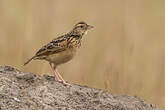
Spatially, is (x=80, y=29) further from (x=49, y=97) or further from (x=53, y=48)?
(x=49, y=97)

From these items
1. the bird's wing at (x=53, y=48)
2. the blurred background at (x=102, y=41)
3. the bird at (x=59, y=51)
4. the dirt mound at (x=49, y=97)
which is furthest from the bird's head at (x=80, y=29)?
the dirt mound at (x=49, y=97)

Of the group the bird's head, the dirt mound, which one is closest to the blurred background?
the bird's head

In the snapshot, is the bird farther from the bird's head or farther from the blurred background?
the blurred background

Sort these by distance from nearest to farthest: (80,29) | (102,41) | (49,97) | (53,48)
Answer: (49,97) < (53,48) < (80,29) < (102,41)

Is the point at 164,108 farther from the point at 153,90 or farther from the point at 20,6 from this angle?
the point at 20,6

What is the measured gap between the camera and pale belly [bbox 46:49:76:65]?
25.7 ft

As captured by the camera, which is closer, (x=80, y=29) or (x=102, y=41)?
(x=80, y=29)

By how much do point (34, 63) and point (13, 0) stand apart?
8.86ft

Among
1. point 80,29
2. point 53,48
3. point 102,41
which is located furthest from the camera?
point 102,41

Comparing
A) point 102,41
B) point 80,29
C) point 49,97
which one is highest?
point 102,41

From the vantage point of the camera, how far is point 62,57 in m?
7.84

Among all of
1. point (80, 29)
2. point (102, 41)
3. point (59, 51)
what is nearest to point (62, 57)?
point (59, 51)

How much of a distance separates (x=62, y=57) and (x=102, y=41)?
11.4 ft

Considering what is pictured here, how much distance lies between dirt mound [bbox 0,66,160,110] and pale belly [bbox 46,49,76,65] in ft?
3.07
